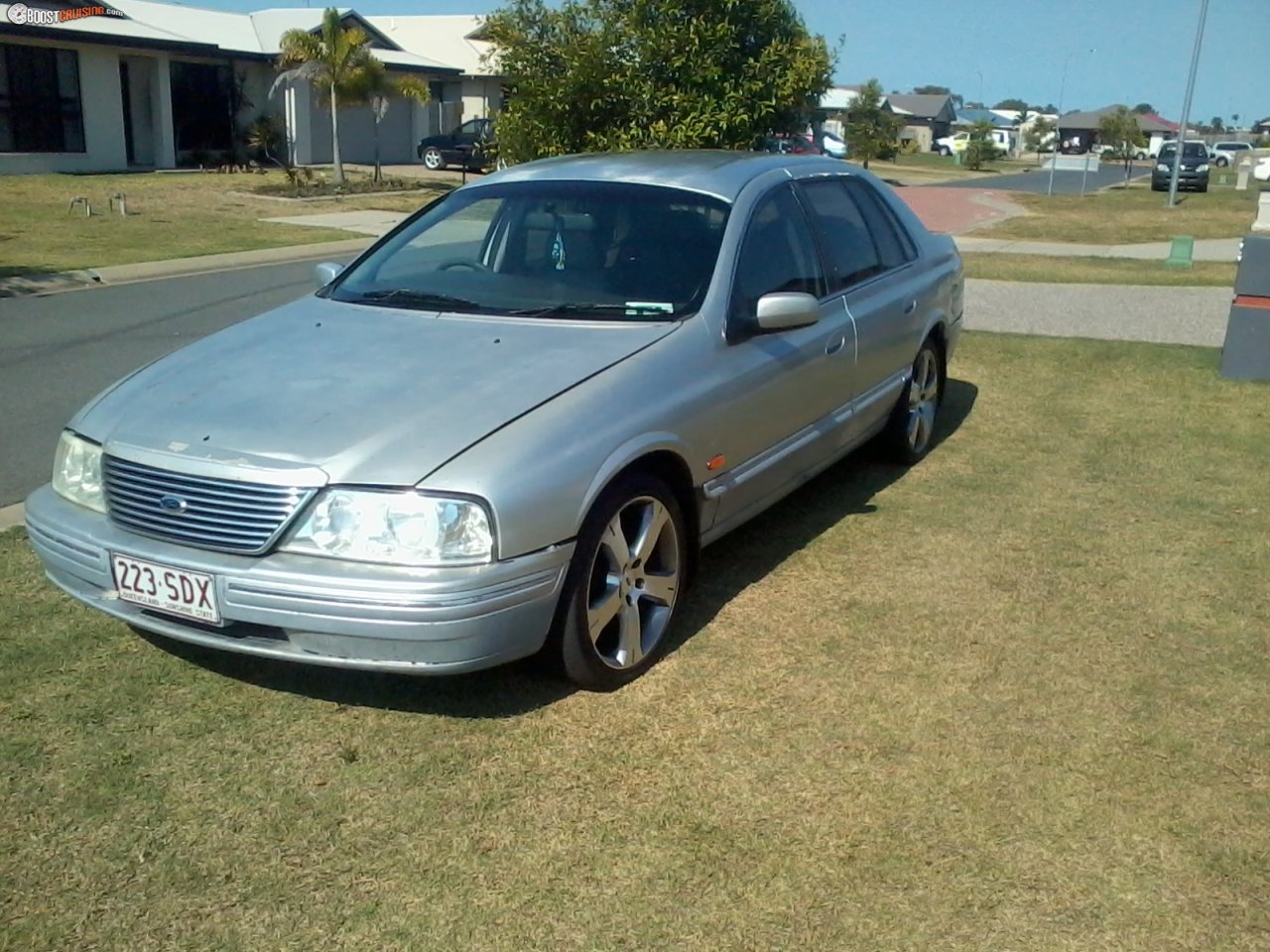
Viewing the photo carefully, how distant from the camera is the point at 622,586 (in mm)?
4047

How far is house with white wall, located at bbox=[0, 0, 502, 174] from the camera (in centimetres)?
3000

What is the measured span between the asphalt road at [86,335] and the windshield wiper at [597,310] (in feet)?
9.54

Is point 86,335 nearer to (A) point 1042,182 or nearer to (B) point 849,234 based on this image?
(B) point 849,234

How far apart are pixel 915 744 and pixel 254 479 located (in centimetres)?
207

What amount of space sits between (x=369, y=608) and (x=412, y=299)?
5.86 feet

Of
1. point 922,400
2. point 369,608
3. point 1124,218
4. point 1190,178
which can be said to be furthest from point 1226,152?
point 369,608

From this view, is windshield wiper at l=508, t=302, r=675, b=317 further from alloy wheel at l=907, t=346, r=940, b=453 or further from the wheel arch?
alloy wheel at l=907, t=346, r=940, b=453

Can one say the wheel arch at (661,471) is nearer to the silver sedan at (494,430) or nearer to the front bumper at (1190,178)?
the silver sedan at (494,430)

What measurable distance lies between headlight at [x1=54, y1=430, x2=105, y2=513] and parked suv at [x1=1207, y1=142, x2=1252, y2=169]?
73.7m

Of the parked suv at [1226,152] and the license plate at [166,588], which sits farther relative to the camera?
the parked suv at [1226,152]

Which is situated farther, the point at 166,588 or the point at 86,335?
the point at 86,335

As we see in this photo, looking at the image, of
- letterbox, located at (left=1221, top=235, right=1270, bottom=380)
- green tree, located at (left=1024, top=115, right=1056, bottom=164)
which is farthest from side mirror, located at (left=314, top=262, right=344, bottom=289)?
green tree, located at (left=1024, top=115, right=1056, bottom=164)

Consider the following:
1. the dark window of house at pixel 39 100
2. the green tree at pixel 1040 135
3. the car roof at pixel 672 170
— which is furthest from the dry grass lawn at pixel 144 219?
the green tree at pixel 1040 135

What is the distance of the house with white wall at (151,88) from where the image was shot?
98.4 feet
